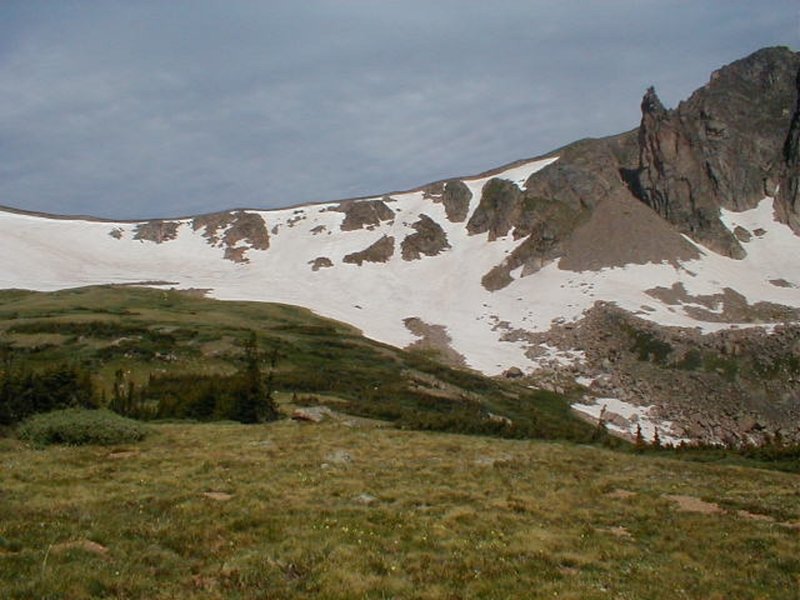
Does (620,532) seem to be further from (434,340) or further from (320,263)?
(320,263)

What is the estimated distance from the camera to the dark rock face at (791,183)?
6201 inches

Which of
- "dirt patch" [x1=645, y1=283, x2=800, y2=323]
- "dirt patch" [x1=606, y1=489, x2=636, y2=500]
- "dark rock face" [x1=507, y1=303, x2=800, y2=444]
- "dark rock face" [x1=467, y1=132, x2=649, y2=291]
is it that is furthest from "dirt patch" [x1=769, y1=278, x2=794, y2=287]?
"dirt patch" [x1=606, y1=489, x2=636, y2=500]

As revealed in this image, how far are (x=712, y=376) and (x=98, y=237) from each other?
509 ft

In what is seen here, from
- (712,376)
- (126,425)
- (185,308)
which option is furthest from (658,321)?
(126,425)

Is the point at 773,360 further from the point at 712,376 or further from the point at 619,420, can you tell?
the point at 619,420

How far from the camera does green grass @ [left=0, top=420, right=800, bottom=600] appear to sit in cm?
1188

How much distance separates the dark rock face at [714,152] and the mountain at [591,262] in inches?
16.9

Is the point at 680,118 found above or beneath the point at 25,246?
above

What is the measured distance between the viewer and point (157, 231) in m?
190

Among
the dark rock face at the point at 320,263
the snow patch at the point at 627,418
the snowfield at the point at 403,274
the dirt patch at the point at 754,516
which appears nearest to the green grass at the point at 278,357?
the snow patch at the point at 627,418

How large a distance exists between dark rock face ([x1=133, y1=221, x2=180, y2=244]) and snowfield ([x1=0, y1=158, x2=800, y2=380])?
7.37 feet

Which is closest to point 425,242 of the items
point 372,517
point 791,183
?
point 791,183

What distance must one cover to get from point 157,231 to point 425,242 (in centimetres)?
7647

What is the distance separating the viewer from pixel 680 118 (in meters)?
171
